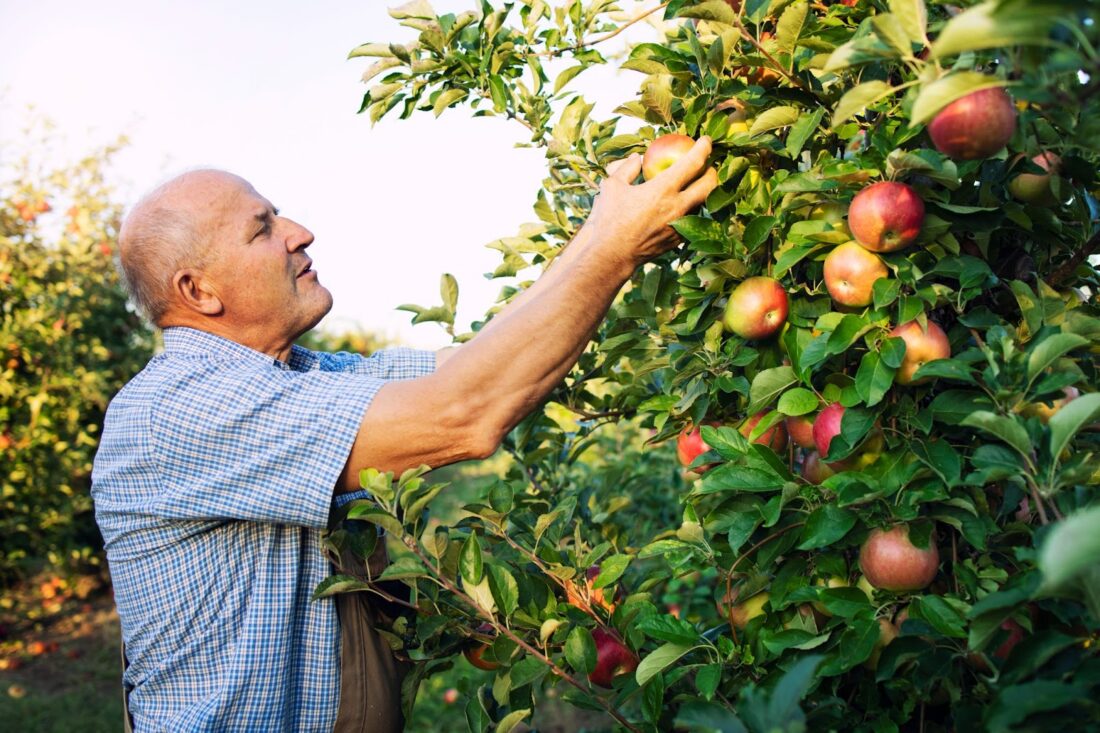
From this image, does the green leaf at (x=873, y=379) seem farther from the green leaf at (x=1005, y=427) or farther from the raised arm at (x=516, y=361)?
the raised arm at (x=516, y=361)

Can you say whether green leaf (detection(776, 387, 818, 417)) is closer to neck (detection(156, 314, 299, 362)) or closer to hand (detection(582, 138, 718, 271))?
hand (detection(582, 138, 718, 271))

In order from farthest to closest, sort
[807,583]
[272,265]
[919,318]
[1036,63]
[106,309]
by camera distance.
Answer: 1. [106,309]
2. [272,265]
3. [807,583]
4. [919,318]
5. [1036,63]

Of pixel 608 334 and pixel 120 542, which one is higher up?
pixel 608 334

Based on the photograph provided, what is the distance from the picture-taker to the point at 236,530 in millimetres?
1710

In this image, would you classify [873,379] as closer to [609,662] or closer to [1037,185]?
[1037,185]

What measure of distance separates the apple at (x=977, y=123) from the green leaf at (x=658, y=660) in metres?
0.74

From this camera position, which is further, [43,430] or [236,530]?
[43,430]

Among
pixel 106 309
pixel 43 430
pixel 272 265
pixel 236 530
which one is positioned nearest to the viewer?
pixel 236 530

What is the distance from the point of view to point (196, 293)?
6.32 feet

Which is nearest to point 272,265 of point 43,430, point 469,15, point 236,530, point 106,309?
point 236,530

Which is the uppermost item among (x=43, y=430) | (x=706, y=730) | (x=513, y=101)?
(x=513, y=101)

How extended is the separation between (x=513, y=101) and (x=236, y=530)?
96 centimetres

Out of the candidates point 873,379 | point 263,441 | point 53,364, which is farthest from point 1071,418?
point 53,364

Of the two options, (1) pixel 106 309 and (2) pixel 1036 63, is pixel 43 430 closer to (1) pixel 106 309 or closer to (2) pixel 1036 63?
(1) pixel 106 309
